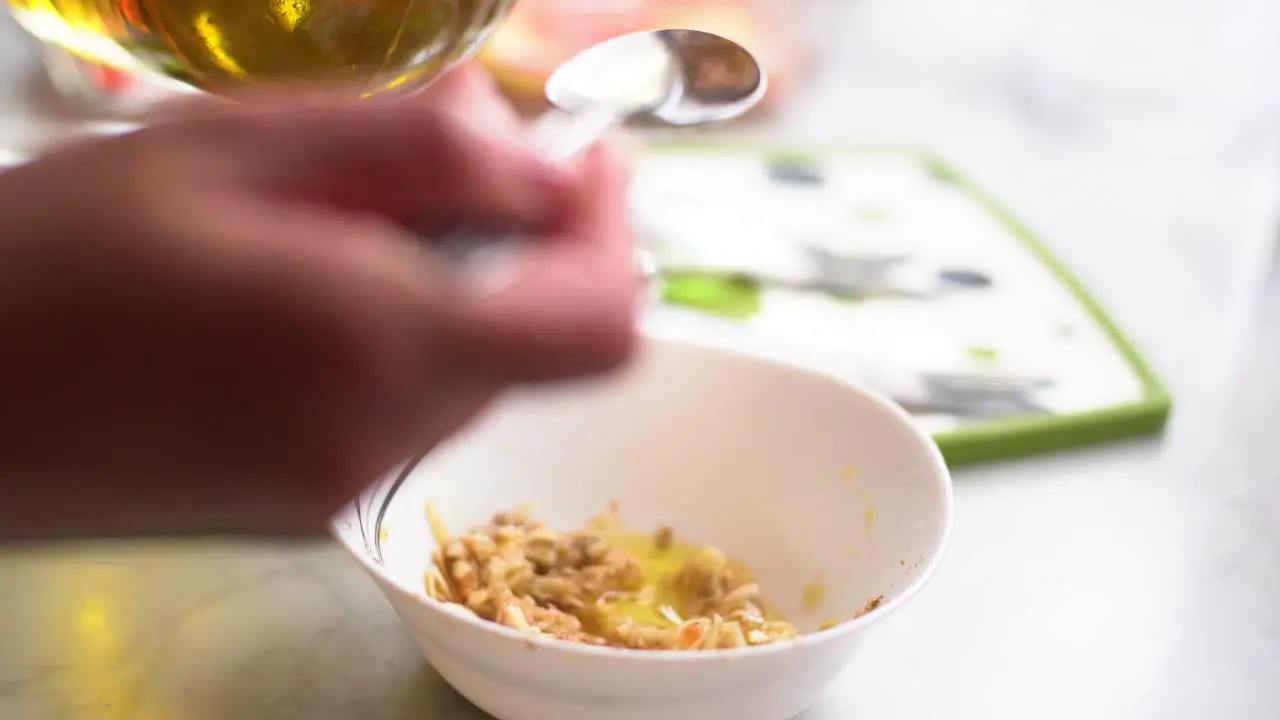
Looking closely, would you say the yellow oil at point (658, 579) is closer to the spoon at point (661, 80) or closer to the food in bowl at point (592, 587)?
the food in bowl at point (592, 587)

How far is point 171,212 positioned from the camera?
0.22 meters

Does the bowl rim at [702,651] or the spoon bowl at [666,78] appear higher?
the spoon bowl at [666,78]

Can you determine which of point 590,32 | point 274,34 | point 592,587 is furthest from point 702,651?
point 590,32

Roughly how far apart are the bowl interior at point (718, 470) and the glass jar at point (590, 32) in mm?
420

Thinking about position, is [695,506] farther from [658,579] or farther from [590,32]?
[590,32]

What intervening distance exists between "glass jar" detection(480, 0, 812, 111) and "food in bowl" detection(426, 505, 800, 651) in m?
0.48

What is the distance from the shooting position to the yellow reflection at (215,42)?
0.36 metres

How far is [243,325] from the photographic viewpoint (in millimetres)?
218

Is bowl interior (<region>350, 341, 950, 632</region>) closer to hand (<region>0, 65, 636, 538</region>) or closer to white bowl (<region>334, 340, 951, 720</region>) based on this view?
white bowl (<region>334, 340, 951, 720</region>)

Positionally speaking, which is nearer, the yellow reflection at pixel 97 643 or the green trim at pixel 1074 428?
the yellow reflection at pixel 97 643

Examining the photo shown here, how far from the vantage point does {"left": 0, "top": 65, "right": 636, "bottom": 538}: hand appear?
A: 218mm

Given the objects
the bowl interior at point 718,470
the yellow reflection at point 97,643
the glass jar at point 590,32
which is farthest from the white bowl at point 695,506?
the glass jar at point 590,32

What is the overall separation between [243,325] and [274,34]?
0.57ft

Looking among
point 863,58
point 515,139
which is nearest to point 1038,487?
point 515,139
